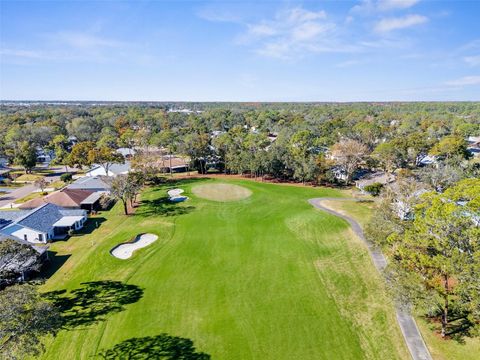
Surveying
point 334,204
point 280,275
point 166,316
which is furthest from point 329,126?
point 166,316

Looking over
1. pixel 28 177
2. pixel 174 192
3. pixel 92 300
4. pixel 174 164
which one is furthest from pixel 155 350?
pixel 28 177

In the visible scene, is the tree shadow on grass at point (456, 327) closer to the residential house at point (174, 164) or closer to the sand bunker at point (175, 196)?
the sand bunker at point (175, 196)

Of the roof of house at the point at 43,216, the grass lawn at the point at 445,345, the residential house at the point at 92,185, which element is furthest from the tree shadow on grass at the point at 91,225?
the grass lawn at the point at 445,345

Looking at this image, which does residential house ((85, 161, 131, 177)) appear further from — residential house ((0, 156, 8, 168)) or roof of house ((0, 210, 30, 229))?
residential house ((0, 156, 8, 168))

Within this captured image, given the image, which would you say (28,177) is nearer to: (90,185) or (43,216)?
(90,185)

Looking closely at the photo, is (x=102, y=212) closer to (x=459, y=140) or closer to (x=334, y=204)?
(x=334, y=204)

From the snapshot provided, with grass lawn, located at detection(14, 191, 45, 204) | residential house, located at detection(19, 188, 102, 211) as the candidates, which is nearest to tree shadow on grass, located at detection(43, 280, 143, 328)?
residential house, located at detection(19, 188, 102, 211)
